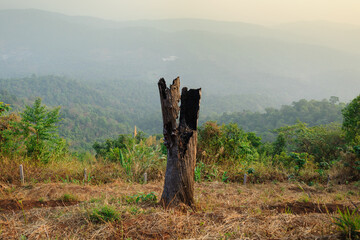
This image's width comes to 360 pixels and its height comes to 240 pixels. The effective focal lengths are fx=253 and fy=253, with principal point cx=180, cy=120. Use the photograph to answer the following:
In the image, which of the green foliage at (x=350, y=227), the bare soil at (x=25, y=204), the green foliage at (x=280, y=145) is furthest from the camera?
the green foliage at (x=280, y=145)

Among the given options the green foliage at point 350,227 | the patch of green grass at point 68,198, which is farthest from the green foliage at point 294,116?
the green foliage at point 350,227

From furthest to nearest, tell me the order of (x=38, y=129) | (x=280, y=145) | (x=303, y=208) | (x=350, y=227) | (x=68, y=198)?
(x=280, y=145) → (x=38, y=129) → (x=68, y=198) → (x=303, y=208) → (x=350, y=227)

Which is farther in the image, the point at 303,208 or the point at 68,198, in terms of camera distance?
the point at 68,198

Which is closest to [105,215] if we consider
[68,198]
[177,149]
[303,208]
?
[177,149]

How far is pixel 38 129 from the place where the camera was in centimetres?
644

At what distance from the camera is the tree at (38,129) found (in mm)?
6410

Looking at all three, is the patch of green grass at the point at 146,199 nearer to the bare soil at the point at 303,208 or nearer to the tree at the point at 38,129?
the bare soil at the point at 303,208

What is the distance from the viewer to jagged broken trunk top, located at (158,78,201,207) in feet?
10.9

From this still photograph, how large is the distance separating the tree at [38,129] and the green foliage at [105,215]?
4.49 m

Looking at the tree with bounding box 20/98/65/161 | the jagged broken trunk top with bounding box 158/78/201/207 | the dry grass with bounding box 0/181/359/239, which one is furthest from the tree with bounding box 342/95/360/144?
the tree with bounding box 20/98/65/161

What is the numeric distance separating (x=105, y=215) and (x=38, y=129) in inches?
186

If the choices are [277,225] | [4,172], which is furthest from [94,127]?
[277,225]

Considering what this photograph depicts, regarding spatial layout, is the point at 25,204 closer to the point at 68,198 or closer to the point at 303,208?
the point at 68,198

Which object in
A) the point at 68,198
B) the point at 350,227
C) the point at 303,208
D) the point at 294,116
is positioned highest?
the point at 350,227
